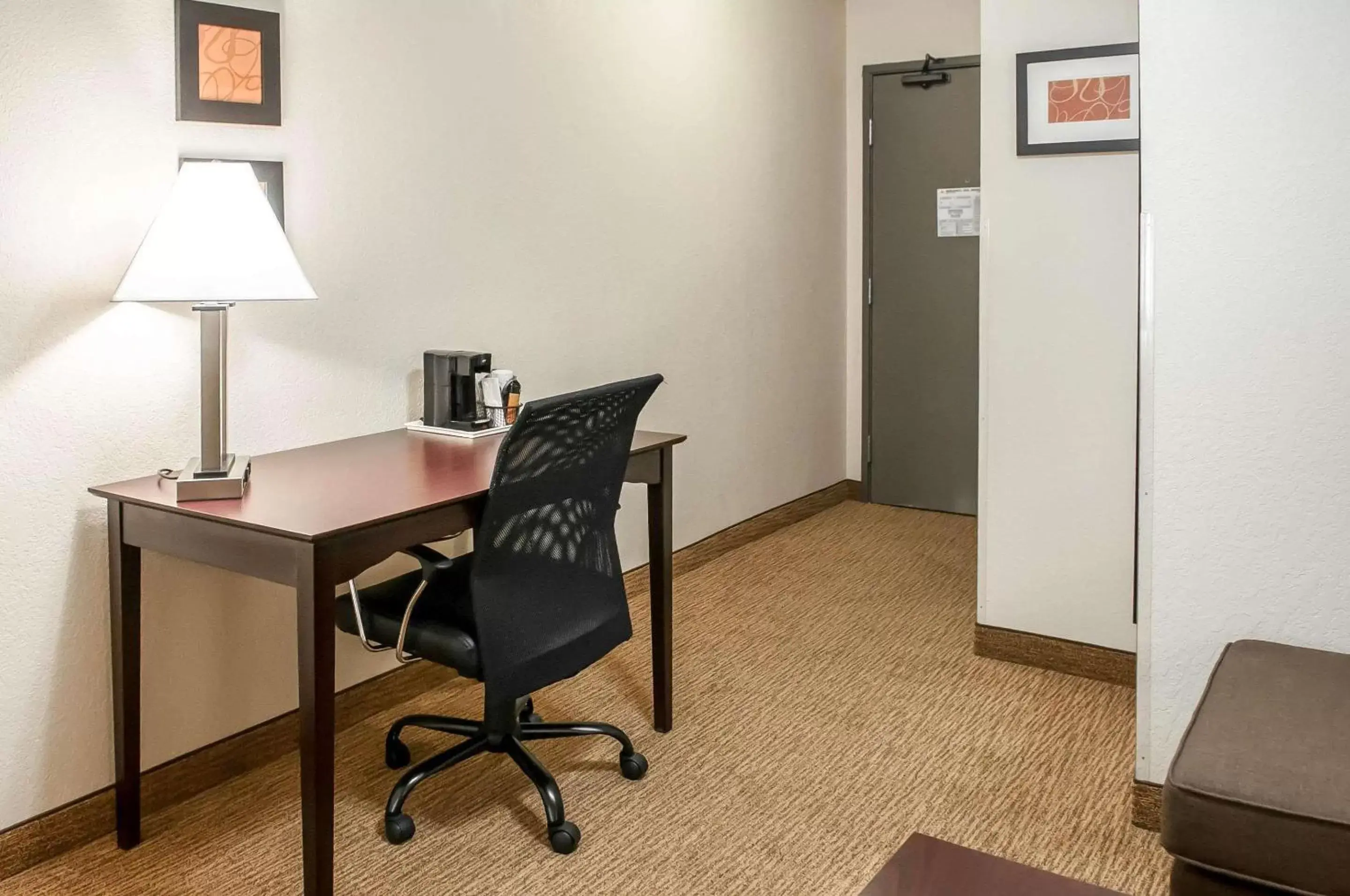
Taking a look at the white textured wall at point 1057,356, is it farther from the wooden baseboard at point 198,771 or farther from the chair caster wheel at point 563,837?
the wooden baseboard at point 198,771

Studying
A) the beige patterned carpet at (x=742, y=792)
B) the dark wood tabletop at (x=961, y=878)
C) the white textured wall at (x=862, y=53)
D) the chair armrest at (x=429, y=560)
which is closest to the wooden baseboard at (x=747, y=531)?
the white textured wall at (x=862, y=53)

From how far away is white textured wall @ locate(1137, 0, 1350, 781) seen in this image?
210 centimetres

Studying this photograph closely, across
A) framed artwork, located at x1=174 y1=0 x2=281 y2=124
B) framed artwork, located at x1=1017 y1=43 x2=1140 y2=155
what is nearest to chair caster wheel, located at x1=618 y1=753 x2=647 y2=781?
framed artwork, located at x1=174 y1=0 x2=281 y2=124

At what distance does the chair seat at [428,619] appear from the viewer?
7.27 ft

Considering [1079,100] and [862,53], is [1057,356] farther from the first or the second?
[862,53]

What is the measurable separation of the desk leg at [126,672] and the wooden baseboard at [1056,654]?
2.29m

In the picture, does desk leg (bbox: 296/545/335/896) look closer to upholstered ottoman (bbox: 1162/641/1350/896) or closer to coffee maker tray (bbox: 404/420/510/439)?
coffee maker tray (bbox: 404/420/510/439)

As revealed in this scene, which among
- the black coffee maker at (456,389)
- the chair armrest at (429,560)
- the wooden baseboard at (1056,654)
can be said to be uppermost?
the black coffee maker at (456,389)

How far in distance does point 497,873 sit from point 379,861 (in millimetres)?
249

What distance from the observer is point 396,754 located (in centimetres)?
269

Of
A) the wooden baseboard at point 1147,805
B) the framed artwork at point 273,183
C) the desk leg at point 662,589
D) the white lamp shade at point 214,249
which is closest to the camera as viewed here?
the white lamp shade at point 214,249

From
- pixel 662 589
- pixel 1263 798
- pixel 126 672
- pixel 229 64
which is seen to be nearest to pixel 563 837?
pixel 662 589

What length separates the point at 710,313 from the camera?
434 cm

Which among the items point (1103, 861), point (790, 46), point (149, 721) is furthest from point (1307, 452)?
point (790, 46)
